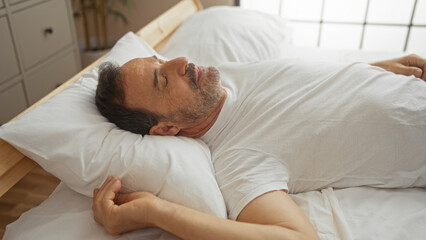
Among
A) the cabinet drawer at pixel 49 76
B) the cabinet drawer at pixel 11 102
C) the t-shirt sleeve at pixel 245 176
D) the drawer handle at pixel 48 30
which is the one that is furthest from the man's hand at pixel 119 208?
the drawer handle at pixel 48 30

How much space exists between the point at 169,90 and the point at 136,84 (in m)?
0.10

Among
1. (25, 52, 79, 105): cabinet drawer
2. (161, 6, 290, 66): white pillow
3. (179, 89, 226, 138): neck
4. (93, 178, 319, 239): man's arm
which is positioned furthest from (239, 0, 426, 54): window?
(93, 178, 319, 239): man's arm

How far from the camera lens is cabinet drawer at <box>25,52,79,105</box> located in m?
1.97

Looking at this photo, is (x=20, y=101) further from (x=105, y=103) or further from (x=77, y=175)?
(x=77, y=175)

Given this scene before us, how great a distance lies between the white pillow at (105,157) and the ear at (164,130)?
0.35 ft

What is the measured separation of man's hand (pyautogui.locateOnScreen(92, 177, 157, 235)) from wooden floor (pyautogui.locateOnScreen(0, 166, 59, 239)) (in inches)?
32.2

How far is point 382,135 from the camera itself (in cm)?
100

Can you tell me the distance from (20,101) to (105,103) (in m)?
1.06

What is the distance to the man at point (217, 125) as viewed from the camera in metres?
0.83

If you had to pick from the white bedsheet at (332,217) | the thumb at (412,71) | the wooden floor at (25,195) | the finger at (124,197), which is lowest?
the wooden floor at (25,195)

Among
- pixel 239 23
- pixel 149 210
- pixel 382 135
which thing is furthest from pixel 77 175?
pixel 239 23

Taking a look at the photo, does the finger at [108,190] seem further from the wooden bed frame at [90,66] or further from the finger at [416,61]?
the finger at [416,61]

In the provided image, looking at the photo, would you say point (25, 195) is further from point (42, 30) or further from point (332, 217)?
point (332, 217)

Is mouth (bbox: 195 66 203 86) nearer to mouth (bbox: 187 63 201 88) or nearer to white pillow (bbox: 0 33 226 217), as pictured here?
mouth (bbox: 187 63 201 88)
